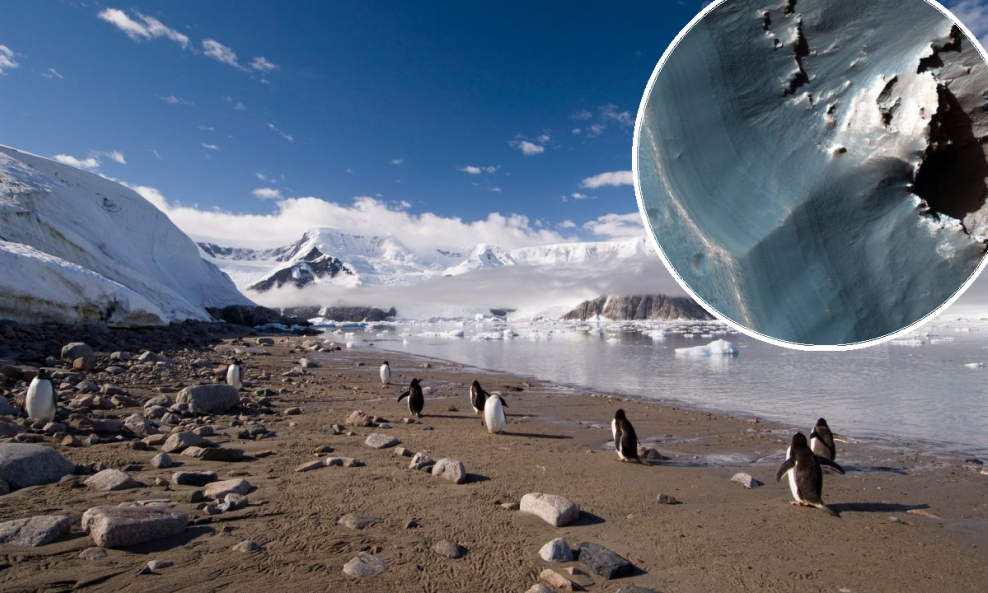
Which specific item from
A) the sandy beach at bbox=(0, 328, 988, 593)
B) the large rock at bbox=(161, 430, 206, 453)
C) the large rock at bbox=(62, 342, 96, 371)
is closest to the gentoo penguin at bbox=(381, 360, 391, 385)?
the sandy beach at bbox=(0, 328, 988, 593)

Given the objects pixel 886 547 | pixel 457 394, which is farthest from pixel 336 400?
pixel 886 547

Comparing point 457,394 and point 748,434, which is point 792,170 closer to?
point 748,434

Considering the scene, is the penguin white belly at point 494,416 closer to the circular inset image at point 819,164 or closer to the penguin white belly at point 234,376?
the circular inset image at point 819,164

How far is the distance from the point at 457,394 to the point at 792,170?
40.2 feet

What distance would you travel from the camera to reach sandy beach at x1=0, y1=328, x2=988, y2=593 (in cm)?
328

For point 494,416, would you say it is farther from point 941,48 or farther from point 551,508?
point 941,48

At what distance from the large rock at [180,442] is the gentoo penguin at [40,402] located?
7.77ft

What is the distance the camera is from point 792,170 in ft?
7.72

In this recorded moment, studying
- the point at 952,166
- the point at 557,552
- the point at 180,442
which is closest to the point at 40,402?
the point at 180,442

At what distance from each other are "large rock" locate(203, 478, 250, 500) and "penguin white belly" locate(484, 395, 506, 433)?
4.55m

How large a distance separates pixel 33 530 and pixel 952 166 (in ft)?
17.6

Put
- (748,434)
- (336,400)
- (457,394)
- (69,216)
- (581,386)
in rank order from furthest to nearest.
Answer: (69,216)
(581,386)
(457,394)
(336,400)
(748,434)

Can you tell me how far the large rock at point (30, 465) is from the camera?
13.8 ft

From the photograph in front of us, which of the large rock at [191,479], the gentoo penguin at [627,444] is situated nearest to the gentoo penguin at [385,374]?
the gentoo penguin at [627,444]
